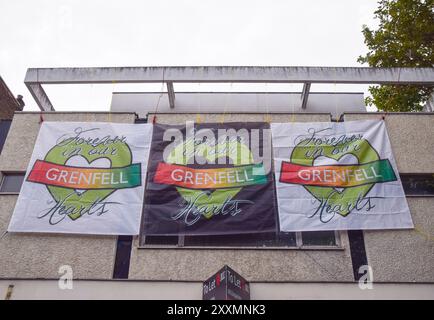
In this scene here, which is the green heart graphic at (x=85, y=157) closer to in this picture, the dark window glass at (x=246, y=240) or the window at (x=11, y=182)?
the window at (x=11, y=182)

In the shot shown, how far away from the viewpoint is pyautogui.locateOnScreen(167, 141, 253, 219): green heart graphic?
293 inches

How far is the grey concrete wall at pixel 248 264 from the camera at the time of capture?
22.6ft

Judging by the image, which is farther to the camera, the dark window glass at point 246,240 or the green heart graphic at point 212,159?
the green heart graphic at point 212,159

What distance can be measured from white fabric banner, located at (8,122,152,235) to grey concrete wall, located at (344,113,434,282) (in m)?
5.02

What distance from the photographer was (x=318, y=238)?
734 cm

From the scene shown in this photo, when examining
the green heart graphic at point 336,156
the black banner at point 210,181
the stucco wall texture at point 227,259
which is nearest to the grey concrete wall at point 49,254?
the stucco wall texture at point 227,259

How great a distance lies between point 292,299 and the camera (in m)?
6.27

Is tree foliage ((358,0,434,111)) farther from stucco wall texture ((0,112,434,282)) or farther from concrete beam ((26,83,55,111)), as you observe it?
concrete beam ((26,83,55,111))

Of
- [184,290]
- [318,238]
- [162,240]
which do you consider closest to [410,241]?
[318,238]

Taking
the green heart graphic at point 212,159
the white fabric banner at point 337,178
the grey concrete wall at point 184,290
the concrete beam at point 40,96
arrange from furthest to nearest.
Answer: the concrete beam at point 40,96
the green heart graphic at point 212,159
the white fabric banner at point 337,178
the grey concrete wall at point 184,290

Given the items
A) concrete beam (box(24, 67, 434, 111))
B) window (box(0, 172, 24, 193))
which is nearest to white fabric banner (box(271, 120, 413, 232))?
concrete beam (box(24, 67, 434, 111))

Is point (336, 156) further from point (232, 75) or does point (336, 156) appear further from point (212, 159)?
point (232, 75)

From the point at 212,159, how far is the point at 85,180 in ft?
9.62

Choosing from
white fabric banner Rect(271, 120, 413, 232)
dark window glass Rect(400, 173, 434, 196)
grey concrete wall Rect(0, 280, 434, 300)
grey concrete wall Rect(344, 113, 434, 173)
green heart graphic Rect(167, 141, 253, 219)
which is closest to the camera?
grey concrete wall Rect(0, 280, 434, 300)
